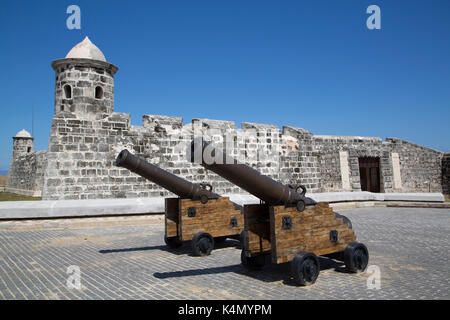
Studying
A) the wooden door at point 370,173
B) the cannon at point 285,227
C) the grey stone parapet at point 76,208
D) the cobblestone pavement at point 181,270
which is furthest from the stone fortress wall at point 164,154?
the cannon at point 285,227

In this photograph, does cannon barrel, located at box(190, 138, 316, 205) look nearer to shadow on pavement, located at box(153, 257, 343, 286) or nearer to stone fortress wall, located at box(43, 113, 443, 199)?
shadow on pavement, located at box(153, 257, 343, 286)

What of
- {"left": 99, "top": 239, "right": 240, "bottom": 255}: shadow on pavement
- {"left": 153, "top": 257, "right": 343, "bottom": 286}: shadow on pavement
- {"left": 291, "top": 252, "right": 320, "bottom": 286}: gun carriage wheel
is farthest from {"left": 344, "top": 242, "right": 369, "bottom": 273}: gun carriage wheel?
{"left": 99, "top": 239, "right": 240, "bottom": 255}: shadow on pavement

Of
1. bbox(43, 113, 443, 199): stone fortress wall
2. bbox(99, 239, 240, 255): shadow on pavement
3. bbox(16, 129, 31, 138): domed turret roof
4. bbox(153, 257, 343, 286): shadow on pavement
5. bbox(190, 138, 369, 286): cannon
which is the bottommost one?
bbox(153, 257, 343, 286): shadow on pavement

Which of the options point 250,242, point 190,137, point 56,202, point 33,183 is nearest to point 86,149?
point 56,202

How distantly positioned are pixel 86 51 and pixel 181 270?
325 inches

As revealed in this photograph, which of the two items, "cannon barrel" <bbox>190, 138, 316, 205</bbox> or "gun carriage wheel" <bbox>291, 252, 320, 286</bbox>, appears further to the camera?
"gun carriage wheel" <bbox>291, 252, 320, 286</bbox>

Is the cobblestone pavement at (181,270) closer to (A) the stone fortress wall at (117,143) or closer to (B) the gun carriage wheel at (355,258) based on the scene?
(B) the gun carriage wheel at (355,258)

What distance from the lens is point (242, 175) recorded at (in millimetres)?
3994

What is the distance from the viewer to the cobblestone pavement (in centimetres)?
387

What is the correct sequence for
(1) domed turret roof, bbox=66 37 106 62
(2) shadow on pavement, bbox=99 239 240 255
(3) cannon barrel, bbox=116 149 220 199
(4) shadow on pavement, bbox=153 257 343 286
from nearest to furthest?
(4) shadow on pavement, bbox=153 257 343 286 → (3) cannon barrel, bbox=116 149 220 199 → (2) shadow on pavement, bbox=99 239 240 255 → (1) domed turret roof, bbox=66 37 106 62

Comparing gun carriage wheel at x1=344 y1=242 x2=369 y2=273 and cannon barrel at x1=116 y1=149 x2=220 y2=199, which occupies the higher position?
cannon barrel at x1=116 y1=149 x2=220 y2=199

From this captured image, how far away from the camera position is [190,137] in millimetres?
11625

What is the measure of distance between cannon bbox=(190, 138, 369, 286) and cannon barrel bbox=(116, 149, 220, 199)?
67.7 inches

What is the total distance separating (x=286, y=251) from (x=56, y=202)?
6.92 meters
